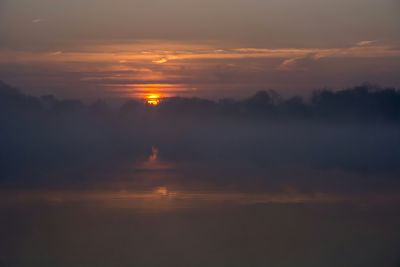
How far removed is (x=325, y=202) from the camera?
669 centimetres

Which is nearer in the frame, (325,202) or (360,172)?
(325,202)

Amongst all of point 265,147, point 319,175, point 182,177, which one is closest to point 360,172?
point 319,175

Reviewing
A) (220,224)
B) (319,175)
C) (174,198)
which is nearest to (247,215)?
(220,224)

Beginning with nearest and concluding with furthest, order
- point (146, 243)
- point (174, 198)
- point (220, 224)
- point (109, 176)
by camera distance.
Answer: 1. point (146, 243)
2. point (220, 224)
3. point (174, 198)
4. point (109, 176)

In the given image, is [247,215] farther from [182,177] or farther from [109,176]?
[109,176]

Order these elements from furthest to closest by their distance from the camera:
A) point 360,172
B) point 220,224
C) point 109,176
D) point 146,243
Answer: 1. point 360,172
2. point 109,176
3. point 220,224
4. point 146,243

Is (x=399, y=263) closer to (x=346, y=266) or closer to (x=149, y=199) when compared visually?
(x=346, y=266)

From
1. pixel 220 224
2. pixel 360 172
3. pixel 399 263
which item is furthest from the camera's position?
pixel 360 172

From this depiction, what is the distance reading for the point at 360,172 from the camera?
25.4 feet

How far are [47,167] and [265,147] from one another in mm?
2101

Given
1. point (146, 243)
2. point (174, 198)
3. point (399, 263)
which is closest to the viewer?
point (399, 263)

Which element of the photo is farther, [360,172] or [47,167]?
[360,172]

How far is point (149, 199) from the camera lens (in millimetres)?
6539

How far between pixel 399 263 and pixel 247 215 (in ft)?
4.96
